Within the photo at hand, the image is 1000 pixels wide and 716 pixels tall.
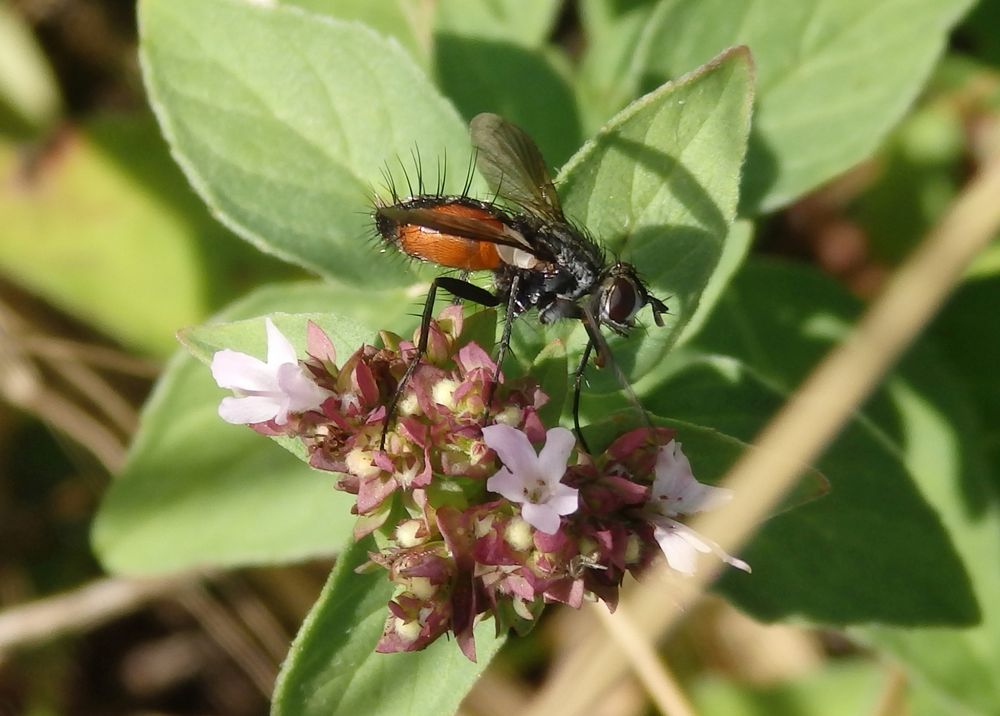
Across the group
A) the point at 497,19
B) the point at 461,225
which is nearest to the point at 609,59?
the point at 497,19

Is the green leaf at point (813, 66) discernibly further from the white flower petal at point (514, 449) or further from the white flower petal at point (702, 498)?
the white flower petal at point (514, 449)

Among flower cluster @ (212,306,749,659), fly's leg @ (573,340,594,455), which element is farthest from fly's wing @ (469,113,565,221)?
flower cluster @ (212,306,749,659)

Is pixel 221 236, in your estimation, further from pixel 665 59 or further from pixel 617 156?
pixel 617 156

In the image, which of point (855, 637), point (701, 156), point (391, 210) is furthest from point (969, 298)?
point (391, 210)

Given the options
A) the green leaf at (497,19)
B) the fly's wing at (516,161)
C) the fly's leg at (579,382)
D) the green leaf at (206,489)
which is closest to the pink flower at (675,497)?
Result: the fly's leg at (579,382)

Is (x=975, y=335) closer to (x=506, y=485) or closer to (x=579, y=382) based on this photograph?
(x=579, y=382)
